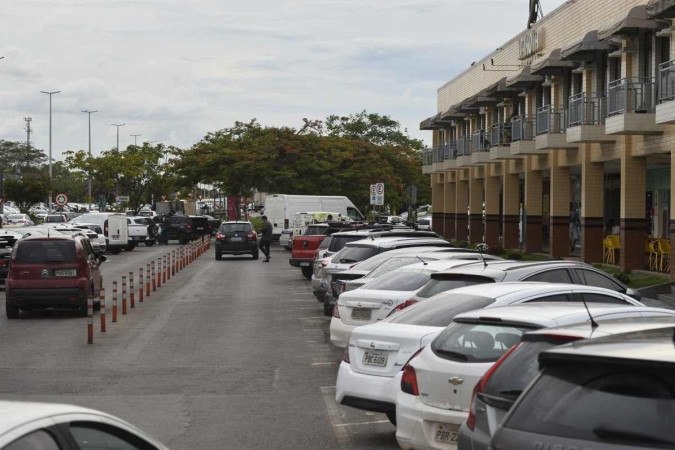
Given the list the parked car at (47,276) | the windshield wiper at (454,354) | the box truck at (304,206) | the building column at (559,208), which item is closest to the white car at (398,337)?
the windshield wiper at (454,354)

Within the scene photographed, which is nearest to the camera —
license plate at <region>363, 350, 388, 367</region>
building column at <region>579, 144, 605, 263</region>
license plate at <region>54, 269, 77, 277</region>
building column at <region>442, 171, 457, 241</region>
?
license plate at <region>363, 350, 388, 367</region>

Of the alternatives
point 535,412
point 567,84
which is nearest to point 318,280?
point 567,84

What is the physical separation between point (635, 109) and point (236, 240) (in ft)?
80.0

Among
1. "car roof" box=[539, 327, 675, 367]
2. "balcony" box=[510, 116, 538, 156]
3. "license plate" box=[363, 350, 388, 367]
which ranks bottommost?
"license plate" box=[363, 350, 388, 367]

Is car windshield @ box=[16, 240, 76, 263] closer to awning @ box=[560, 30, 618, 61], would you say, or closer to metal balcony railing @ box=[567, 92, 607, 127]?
awning @ box=[560, 30, 618, 61]

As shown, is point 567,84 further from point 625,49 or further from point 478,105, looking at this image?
point 478,105

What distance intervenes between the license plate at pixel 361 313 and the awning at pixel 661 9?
14169 millimetres

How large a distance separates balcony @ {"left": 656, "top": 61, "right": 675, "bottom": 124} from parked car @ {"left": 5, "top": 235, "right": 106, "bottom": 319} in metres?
12.9

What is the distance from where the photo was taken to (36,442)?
480cm

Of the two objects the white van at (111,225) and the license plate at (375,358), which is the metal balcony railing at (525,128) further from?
the license plate at (375,358)

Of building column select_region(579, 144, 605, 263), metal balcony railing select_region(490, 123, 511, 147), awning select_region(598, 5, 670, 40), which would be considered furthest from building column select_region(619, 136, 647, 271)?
metal balcony railing select_region(490, 123, 511, 147)

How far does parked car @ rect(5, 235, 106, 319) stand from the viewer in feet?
80.3

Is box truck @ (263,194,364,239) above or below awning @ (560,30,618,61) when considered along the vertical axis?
below

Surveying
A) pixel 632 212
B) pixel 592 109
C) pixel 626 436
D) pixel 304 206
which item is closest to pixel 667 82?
pixel 632 212
